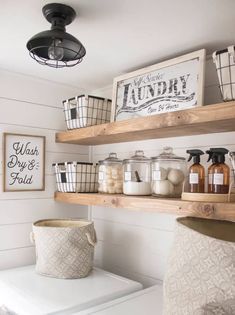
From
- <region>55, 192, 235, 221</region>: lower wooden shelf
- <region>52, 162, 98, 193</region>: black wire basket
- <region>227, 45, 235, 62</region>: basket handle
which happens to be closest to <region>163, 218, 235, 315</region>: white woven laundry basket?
<region>55, 192, 235, 221</region>: lower wooden shelf

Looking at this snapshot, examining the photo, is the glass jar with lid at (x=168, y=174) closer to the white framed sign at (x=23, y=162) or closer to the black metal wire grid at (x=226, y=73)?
the black metal wire grid at (x=226, y=73)

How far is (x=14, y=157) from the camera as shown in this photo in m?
2.03

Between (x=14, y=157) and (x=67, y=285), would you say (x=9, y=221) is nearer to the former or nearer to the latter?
(x=14, y=157)

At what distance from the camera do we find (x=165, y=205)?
1493 mm

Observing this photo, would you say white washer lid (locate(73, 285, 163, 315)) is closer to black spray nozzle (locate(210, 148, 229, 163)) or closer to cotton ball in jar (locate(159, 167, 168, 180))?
cotton ball in jar (locate(159, 167, 168, 180))

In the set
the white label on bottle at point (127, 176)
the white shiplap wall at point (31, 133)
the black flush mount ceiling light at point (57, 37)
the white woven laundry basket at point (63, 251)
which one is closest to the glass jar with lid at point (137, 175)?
the white label on bottle at point (127, 176)

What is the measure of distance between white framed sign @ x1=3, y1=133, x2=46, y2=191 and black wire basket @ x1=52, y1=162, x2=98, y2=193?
12 centimetres

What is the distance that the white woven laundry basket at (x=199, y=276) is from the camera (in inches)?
40.6

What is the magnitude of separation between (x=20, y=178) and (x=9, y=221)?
276mm

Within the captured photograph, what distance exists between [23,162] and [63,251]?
635 millimetres

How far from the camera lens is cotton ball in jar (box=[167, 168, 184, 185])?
5.38 feet

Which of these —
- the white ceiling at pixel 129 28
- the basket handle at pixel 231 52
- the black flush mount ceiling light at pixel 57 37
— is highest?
the white ceiling at pixel 129 28

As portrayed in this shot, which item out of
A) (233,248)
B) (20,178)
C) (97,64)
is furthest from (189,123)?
(20,178)

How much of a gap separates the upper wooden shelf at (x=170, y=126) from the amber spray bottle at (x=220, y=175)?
0.43ft
